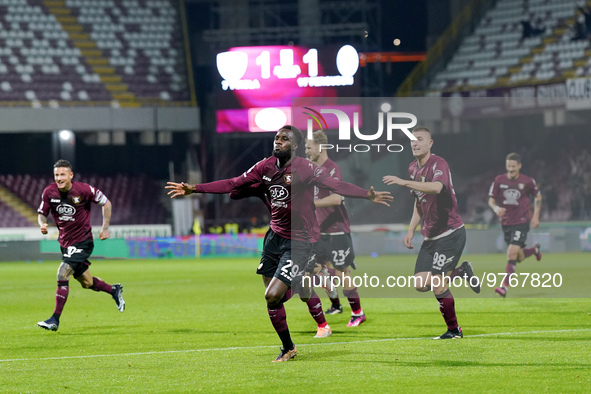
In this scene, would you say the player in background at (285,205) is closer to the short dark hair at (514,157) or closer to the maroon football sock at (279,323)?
the maroon football sock at (279,323)

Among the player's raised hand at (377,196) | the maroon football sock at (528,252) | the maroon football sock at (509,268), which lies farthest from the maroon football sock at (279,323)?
the maroon football sock at (528,252)

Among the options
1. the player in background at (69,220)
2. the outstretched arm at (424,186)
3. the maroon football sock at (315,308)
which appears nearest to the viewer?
the outstretched arm at (424,186)

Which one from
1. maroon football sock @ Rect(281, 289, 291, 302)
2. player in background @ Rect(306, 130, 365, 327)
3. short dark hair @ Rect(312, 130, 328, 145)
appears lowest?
maroon football sock @ Rect(281, 289, 291, 302)

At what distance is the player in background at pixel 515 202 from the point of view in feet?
48.3

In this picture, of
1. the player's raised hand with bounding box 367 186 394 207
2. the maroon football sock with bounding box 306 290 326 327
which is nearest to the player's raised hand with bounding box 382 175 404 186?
the player's raised hand with bounding box 367 186 394 207

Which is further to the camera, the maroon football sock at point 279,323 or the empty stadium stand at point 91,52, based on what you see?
the empty stadium stand at point 91,52

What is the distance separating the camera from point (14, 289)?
63.4ft

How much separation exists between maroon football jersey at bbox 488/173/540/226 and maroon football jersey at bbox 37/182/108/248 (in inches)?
250

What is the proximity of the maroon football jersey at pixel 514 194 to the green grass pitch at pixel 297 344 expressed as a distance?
1.32 m

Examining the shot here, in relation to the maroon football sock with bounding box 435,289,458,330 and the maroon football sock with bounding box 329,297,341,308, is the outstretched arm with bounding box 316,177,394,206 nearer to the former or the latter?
the maroon football sock with bounding box 435,289,458,330

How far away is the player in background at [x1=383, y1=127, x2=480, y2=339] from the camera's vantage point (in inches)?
382

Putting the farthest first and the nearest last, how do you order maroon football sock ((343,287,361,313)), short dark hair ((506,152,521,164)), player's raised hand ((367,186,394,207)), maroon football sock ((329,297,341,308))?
short dark hair ((506,152,521,164)) < maroon football sock ((329,297,341,308)) < maroon football sock ((343,287,361,313)) < player's raised hand ((367,186,394,207))

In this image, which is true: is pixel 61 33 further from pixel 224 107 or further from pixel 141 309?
pixel 141 309

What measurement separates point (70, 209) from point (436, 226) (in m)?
4.92
